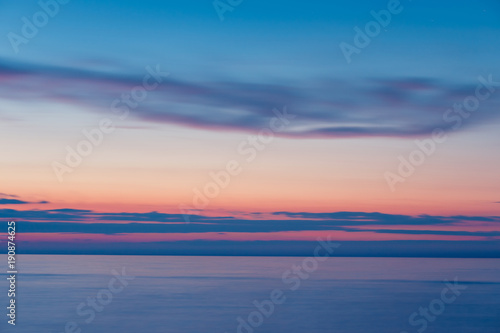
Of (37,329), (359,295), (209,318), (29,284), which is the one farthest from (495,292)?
(29,284)

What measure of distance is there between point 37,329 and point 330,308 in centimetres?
1577

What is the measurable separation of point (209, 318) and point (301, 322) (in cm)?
464

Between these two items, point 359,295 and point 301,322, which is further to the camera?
point 359,295

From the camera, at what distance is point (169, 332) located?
26.9 m

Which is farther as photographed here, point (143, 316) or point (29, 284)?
point (29, 284)

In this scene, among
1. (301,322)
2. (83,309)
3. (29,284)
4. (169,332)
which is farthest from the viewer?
(29,284)

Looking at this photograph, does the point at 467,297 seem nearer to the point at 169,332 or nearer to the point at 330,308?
the point at 330,308

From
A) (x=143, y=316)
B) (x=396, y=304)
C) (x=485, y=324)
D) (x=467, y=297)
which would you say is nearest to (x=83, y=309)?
(x=143, y=316)

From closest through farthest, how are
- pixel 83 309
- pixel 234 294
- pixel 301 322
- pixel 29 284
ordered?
pixel 301 322 → pixel 83 309 → pixel 234 294 → pixel 29 284

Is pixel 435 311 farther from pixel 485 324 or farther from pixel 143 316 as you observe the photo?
pixel 143 316

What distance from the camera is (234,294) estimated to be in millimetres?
40594

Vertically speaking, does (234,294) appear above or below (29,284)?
below

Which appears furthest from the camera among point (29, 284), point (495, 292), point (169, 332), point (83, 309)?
point (29, 284)

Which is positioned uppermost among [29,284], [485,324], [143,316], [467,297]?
[29,284]
